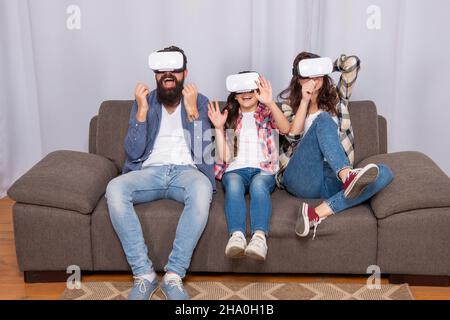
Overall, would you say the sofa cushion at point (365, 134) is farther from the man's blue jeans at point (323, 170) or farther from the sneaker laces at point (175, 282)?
the sneaker laces at point (175, 282)

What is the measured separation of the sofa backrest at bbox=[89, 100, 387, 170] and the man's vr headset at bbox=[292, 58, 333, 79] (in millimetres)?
355

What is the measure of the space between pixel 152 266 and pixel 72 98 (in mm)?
1466

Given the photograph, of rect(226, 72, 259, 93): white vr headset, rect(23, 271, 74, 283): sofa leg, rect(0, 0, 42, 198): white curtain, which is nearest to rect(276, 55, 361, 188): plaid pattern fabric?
rect(226, 72, 259, 93): white vr headset

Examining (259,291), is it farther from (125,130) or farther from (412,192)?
(125,130)

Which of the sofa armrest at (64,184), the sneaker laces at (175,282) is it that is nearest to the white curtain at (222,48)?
the sofa armrest at (64,184)

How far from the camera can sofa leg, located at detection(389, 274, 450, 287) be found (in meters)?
2.58

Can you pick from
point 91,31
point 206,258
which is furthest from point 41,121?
point 206,258

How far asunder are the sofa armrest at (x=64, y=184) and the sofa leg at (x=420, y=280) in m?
1.29

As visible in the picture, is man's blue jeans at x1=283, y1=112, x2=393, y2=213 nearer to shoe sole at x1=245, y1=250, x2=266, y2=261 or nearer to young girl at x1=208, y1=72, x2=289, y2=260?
young girl at x1=208, y1=72, x2=289, y2=260

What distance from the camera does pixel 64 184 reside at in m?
2.61

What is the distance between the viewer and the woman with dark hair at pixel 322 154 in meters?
2.49

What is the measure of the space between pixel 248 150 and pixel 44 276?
1033 mm

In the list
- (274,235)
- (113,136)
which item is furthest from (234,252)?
(113,136)

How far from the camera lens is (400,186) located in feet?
8.41
